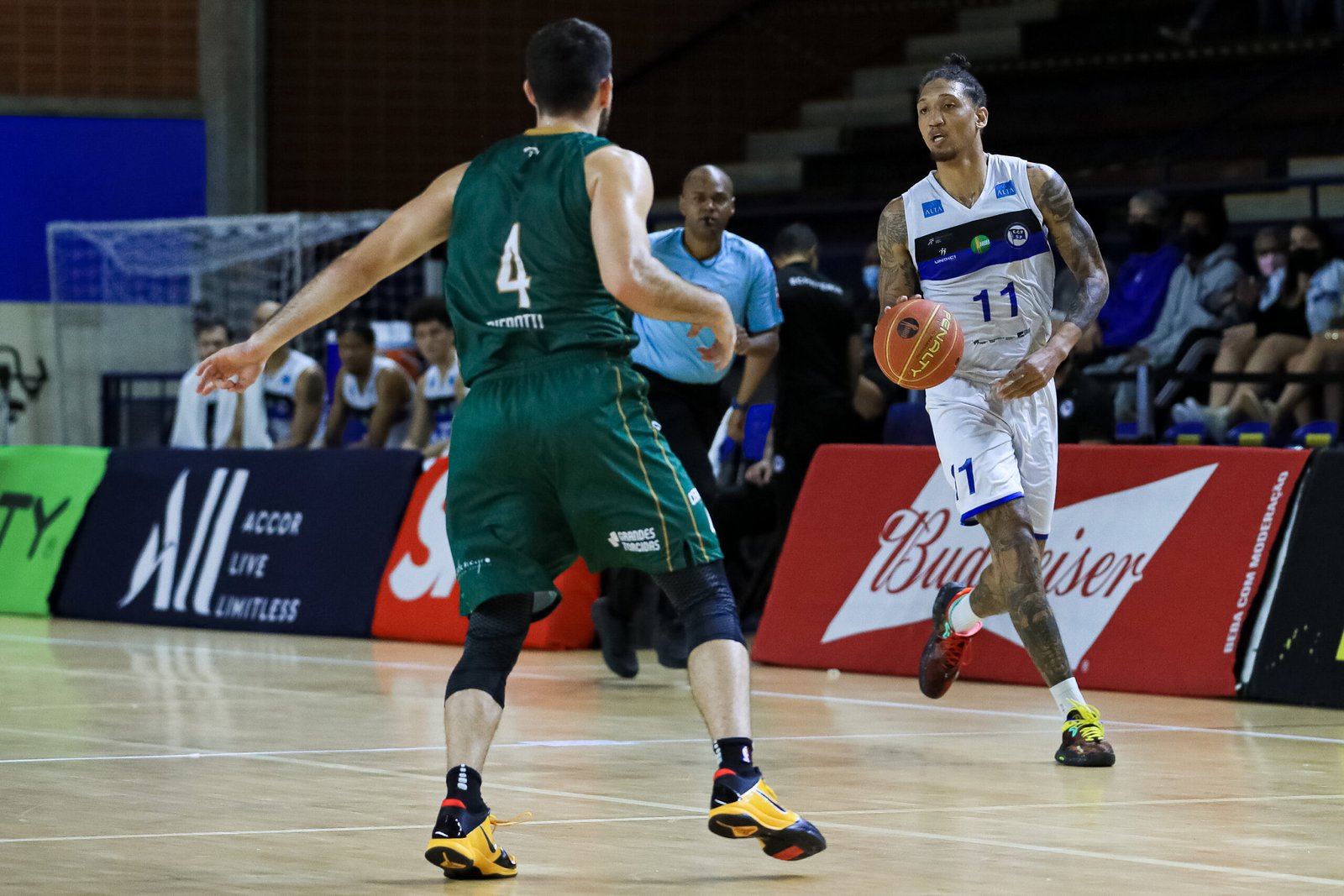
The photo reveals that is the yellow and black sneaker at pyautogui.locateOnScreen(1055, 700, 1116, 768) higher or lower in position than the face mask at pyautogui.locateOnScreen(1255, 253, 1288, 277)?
lower

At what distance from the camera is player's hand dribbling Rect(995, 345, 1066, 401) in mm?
7754

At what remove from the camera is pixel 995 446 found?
8.11 m

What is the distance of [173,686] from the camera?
1045 centimetres

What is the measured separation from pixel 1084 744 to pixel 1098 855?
77.7 inches

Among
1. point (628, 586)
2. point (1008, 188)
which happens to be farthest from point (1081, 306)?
point (628, 586)

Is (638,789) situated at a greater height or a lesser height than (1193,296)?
lesser

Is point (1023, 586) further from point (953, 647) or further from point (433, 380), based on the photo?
point (433, 380)

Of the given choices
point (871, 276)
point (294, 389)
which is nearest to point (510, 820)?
point (871, 276)

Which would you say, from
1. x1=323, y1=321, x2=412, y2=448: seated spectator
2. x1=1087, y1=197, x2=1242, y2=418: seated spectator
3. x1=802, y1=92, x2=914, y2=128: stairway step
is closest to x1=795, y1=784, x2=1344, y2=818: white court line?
x1=1087, y1=197, x2=1242, y2=418: seated spectator

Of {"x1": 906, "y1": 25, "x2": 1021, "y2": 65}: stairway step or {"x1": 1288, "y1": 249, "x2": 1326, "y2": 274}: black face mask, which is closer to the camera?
{"x1": 1288, "y1": 249, "x2": 1326, "y2": 274}: black face mask

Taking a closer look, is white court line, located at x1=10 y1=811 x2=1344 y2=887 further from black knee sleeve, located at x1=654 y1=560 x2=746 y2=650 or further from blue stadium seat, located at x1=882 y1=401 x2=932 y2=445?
blue stadium seat, located at x1=882 y1=401 x2=932 y2=445

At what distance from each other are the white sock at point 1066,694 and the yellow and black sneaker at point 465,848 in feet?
9.85

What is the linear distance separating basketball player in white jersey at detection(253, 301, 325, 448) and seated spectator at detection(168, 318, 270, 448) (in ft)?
0.56

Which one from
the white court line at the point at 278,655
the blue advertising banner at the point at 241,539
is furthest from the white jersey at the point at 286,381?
the white court line at the point at 278,655
